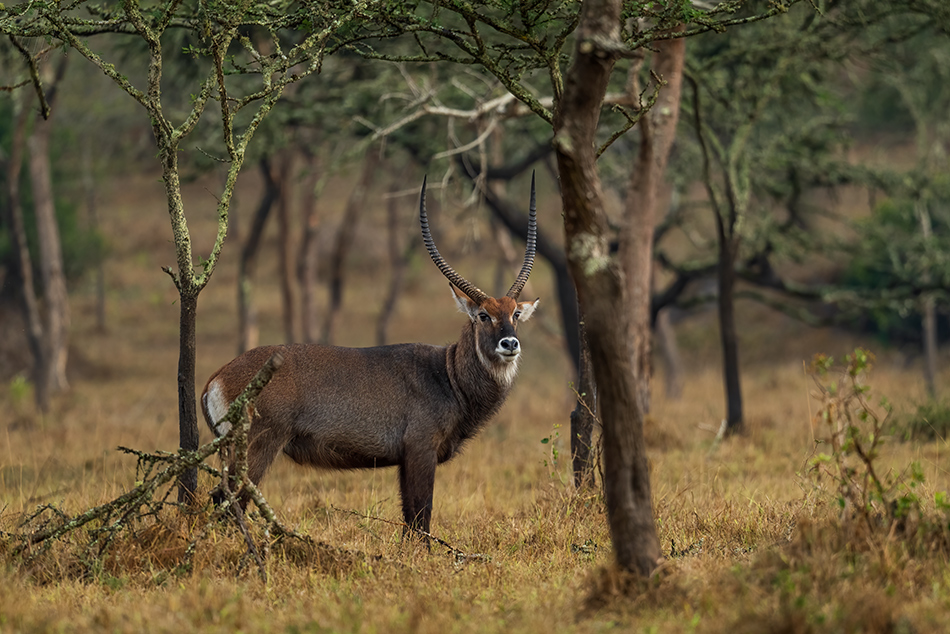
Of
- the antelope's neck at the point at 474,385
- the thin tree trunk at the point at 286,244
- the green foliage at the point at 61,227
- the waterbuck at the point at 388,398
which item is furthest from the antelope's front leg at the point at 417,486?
the green foliage at the point at 61,227

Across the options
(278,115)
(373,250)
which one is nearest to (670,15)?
(278,115)

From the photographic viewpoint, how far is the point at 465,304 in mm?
6848

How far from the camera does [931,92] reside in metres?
18.0

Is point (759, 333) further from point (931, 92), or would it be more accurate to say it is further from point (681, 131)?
point (681, 131)

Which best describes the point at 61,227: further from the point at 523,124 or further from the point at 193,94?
the point at 193,94

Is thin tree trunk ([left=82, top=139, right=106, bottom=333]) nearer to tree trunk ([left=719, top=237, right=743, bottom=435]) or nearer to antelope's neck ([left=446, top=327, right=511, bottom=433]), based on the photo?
tree trunk ([left=719, top=237, right=743, bottom=435])

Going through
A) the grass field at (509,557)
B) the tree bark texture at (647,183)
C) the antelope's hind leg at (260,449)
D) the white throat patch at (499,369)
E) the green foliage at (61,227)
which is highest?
the green foliage at (61,227)

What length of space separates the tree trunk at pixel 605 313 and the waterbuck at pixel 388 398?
210cm

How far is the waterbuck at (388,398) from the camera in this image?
622cm

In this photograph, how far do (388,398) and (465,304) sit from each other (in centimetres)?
88

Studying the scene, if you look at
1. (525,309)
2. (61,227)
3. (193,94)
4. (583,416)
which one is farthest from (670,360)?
(61,227)

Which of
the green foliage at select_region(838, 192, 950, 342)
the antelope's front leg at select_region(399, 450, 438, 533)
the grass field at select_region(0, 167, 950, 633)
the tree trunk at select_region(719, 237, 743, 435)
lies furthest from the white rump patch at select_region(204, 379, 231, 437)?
the green foliage at select_region(838, 192, 950, 342)

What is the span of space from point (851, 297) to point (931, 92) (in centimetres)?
720

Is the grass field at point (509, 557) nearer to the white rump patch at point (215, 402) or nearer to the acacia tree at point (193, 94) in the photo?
the white rump patch at point (215, 402)
